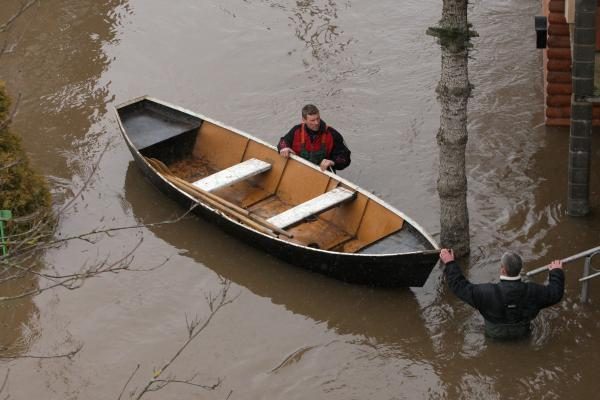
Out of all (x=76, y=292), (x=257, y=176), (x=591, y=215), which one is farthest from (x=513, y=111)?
(x=76, y=292)

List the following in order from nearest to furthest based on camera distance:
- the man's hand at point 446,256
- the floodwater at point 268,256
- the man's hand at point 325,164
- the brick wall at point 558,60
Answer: the man's hand at point 446,256 < the floodwater at point 268,256 < the man's hand at point 325,164 < the brick wall at point 558,60

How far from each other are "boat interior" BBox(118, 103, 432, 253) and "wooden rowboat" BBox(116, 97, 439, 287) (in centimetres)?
1

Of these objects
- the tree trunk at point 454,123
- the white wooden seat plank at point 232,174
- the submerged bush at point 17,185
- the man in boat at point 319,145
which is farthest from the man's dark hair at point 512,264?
the submerged bush at point 17,185

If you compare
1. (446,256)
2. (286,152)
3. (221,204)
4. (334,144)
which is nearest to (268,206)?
(286,152)

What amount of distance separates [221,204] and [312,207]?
121 centimetres

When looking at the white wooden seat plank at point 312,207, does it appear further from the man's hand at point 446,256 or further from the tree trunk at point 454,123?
the man's hand at point 446,256

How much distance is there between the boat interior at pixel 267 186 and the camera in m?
11.7

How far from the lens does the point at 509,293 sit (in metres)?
9.49

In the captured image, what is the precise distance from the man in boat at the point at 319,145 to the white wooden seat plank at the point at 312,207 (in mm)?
736

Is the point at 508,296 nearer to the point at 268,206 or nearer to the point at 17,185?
the point at 268,206

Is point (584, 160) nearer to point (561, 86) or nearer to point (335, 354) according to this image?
point (561, 86)

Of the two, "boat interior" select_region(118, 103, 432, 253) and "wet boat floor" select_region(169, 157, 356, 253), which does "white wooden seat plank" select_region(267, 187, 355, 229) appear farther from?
"wet boat floor" select_region(169, 157, 356, 253)

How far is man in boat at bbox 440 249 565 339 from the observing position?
950 cm

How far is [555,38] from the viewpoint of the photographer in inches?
553
